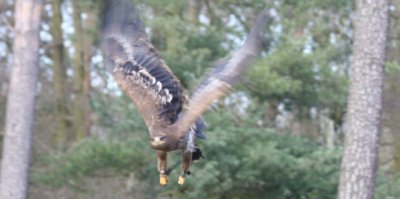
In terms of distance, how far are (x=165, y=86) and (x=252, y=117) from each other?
28.9ft

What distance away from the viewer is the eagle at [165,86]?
143 inches

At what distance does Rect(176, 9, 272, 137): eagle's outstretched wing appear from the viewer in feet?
12.1

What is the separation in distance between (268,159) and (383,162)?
3444 millimetres

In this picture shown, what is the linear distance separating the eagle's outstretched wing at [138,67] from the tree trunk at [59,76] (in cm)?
1308

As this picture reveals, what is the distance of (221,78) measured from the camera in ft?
12.7

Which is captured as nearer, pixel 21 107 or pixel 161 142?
pixel 161 142

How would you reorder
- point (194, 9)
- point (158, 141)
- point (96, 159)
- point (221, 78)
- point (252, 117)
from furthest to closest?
point (194, 9)
point (96, 159)
point (252, 117)
point (221, 78)
point (158, 141)

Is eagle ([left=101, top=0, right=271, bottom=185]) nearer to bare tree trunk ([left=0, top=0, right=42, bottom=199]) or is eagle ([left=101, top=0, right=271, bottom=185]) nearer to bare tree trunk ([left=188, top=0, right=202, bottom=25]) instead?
bare tree trunk ([left=0, top=0, right=42, bottom=199])

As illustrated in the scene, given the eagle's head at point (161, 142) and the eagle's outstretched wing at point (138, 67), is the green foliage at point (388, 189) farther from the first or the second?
the eagle's head at point (161, 142)

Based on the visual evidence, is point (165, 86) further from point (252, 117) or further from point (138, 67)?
point (252, 117)

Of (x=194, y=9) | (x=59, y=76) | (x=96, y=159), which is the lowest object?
(x=96, y=159)

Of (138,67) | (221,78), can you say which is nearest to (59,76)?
(138,67)

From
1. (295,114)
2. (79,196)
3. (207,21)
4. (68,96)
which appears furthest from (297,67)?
(68,96)

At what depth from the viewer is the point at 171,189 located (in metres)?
12.9
